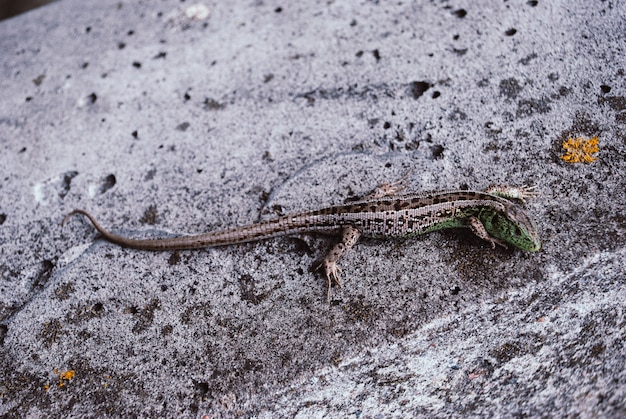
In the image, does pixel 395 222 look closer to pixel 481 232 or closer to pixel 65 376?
pixel 481 232

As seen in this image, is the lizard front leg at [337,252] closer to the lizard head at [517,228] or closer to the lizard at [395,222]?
the lizard at [395,222]

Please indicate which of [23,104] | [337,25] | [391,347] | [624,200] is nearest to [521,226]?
[624,200]

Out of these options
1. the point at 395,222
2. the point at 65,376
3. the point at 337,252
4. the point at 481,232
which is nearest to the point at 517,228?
the point at 481,232

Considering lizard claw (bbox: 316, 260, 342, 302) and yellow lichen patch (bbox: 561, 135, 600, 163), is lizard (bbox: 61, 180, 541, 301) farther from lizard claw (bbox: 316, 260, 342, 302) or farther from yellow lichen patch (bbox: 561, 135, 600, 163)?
yellow lichen patch (bbox: 561, 135, 600, 163)

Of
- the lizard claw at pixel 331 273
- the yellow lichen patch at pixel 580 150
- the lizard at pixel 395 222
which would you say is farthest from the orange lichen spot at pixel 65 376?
the yellow lichen patch at pixel 580 150

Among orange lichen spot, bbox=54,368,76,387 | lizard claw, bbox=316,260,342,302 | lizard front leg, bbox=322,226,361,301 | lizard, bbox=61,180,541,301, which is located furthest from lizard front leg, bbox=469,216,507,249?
orange lichen spot, bbox=54,368,76,387

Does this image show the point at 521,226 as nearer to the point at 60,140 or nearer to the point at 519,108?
the point at 519,108

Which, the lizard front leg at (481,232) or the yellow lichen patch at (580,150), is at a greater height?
the yellow lichen patch at (580,150)
